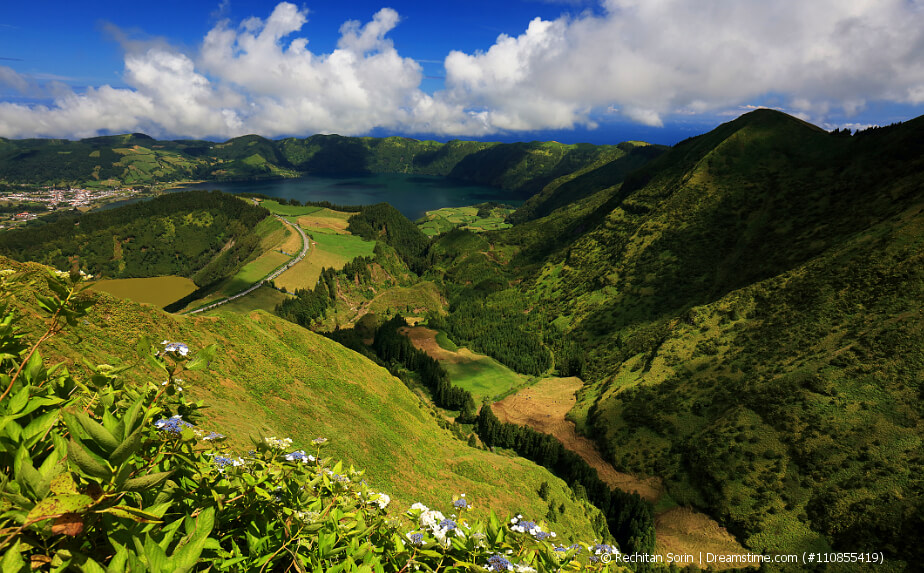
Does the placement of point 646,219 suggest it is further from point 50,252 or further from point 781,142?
point 50,252

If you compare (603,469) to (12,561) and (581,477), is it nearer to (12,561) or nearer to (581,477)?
(581,477)

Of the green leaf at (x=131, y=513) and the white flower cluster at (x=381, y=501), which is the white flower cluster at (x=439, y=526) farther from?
the green leaf at (x=131, y=513)

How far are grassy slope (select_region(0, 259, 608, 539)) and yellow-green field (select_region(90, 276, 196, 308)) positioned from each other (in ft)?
385

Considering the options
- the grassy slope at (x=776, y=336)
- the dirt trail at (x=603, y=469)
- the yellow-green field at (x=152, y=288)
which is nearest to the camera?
the grassy slope at (x=776, y=336)

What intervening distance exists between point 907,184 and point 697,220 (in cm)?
4529

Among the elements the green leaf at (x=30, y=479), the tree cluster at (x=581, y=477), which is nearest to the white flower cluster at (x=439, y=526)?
the green leaf at (x=30, y=479)

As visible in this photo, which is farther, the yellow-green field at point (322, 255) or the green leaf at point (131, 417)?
the yellow-green field at point (322, 255)

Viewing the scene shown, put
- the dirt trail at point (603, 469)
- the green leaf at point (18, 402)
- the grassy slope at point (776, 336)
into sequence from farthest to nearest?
1. the dirt trail at point (603, 469)
2. the grassy slope at point (776, 336)
3. the green leaf at point (18, 402)

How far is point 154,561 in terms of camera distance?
7.26 feet

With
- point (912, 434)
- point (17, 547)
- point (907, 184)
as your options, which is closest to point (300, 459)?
point (17, 547)

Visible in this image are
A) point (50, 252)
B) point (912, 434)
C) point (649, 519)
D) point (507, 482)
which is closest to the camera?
point (507, 482)

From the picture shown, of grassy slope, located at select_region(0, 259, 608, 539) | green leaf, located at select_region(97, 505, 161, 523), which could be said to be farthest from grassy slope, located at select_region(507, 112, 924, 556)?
green leaf, located at select_region(97, 505, 161, 523)

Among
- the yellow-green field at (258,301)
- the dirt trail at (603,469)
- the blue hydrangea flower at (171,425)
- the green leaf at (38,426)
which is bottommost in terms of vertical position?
the dirt trail at (603,469)

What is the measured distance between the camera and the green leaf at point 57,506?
76.0 inches
